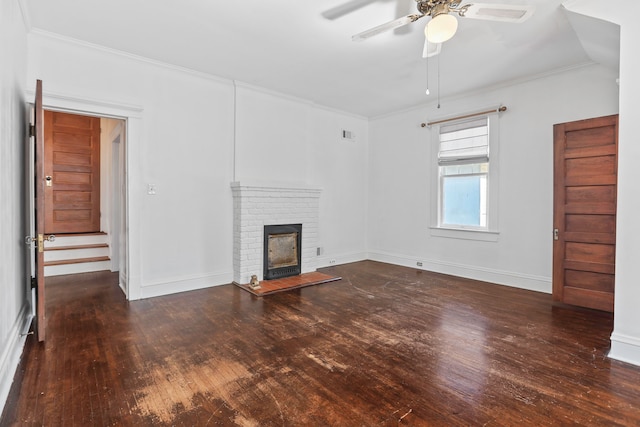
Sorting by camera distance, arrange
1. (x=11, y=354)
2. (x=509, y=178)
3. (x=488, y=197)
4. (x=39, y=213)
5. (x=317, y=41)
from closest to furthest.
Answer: (x=11, y=354) < (x=39, y=213) < (x=317, y=41) < (x=509, y=178) < (x=488, y=197)

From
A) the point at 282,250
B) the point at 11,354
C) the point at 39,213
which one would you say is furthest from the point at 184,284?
the point at 11,354

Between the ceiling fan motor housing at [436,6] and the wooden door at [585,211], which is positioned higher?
the ceiling fan motor housing at [436,6]

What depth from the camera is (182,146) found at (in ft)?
13.5

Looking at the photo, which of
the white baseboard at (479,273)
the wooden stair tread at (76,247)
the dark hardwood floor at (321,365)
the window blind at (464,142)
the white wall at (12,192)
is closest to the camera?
the dark hardwood floor at (321,365)

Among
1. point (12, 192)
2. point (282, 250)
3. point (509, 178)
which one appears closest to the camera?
→ point (12, 192)

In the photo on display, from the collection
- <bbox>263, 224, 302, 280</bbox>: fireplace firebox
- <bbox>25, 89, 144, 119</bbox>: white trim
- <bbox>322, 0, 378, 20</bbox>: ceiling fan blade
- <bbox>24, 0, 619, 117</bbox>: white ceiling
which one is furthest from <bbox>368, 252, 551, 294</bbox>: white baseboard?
<bbox>25, 89, 144, 119</bbox>: white trim

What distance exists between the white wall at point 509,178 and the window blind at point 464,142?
0.20 m

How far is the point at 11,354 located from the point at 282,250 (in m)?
3.09

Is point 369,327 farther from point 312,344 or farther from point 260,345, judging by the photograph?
point 260,345

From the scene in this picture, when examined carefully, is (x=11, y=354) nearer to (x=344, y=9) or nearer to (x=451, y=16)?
(x=344, y=9)

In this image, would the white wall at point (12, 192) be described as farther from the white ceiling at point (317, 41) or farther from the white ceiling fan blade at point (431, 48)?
the white ceiling fan blade at point (431, 48)

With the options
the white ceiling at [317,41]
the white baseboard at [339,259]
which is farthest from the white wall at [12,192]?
the white baseboard at [339,259]

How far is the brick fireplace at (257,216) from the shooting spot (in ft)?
14.7

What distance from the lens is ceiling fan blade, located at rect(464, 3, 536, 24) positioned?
7.09 ft
